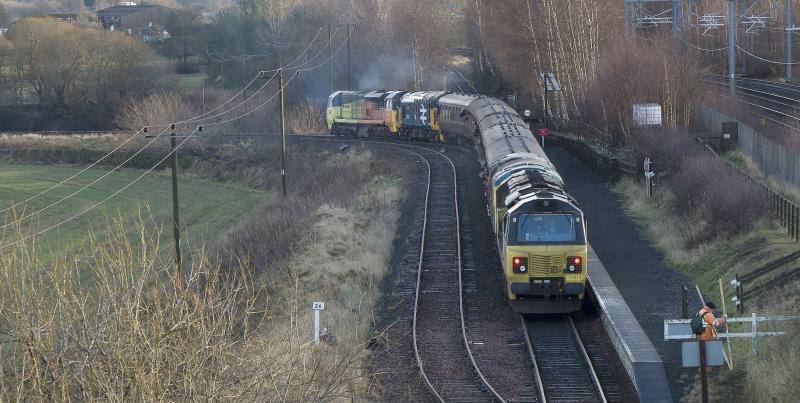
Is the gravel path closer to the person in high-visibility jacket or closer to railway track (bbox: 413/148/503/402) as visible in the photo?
the person in high-visibility jacket

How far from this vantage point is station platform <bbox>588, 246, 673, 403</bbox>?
13672mm

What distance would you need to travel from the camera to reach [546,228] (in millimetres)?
16859

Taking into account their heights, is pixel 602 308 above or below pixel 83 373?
below

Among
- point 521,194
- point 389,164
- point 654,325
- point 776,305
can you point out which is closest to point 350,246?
point 521,194

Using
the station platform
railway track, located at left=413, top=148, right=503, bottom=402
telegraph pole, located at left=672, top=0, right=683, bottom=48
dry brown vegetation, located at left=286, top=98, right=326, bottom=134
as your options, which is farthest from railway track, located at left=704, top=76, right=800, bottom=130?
dry brown vegetation, located at left=286, top=98, right=326, bottom=134

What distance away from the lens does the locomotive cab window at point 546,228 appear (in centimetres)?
1683

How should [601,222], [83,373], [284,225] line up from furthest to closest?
[284,225], [601,222], [83,373]

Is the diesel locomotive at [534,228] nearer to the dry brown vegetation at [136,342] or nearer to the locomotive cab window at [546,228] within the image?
the locomotive cab window at [546,228]

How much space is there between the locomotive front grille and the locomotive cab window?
29 cm

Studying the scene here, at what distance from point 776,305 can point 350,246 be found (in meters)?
11.1

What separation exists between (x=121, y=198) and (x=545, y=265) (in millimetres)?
31067

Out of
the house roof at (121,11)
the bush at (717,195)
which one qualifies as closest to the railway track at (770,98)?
the bush at (717,195)

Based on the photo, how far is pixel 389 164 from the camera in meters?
38.2

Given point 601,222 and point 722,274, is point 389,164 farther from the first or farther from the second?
point 722,274
